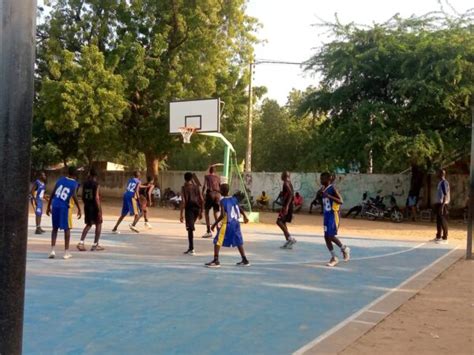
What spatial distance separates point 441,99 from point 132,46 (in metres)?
15.3

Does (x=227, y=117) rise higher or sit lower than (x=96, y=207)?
higher

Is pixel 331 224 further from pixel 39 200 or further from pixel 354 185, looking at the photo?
pixel 354 185

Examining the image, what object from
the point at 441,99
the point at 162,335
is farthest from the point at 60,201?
the point at 441,99

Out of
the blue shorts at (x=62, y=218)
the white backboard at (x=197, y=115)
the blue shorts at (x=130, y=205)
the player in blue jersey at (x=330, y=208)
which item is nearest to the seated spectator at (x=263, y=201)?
the white backboard at (x=197, y=115)

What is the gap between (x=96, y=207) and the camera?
11.3 m

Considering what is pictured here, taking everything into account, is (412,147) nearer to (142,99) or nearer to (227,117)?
(227,117)

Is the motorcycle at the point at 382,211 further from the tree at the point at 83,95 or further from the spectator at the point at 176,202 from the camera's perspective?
the tree at the point at 83,95

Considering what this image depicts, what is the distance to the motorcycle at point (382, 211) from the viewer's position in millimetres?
23859

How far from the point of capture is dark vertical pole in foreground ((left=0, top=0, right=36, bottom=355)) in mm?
2414

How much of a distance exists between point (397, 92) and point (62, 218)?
17.4m

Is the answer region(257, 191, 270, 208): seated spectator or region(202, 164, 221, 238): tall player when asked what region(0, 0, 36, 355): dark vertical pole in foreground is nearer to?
region(202, 164, 221, 238): tall player

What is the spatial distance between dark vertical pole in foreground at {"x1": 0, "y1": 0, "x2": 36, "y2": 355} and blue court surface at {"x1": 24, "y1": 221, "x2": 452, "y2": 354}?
2978 millimetres

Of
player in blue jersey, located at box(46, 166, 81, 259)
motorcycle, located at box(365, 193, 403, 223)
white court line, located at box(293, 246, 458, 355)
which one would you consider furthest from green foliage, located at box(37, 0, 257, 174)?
white court line, located at box(293, 246, 458, 355)

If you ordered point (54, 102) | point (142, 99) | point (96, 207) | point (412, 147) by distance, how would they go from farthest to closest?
1. point (142, 99)
2. point (54, 102)
3. point (412, 147)
4. point (96, 207)
